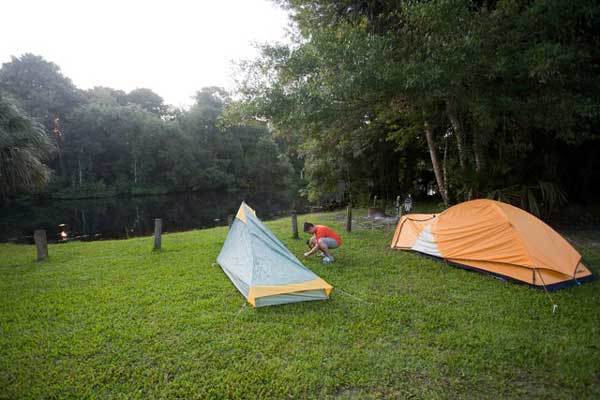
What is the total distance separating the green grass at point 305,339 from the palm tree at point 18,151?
20.2 ft

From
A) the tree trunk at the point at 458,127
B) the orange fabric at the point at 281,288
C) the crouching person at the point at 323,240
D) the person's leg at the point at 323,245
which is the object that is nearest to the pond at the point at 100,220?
the crouching person at the point at 323,240

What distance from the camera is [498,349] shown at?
12.0ft

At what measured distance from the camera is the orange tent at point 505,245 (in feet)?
17.5

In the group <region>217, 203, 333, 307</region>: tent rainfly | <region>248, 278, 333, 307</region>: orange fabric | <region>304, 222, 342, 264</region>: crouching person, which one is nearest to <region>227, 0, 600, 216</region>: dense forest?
<region>304, 222, 342, 264</region>: crouching person

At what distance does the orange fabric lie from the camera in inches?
188

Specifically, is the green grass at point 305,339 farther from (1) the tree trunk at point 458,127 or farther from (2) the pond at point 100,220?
(2) the pond at point 100,220

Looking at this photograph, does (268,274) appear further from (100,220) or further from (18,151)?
(100,220)

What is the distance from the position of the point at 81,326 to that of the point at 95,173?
3904cm

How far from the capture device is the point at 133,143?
37062 millimetres

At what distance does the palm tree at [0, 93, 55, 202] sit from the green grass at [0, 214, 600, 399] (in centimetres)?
616

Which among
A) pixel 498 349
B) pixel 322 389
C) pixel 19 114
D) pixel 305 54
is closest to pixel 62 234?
pixel 19 114

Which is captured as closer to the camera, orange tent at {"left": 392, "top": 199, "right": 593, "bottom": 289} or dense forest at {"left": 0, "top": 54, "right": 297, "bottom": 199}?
orange tent at {"left": 392, "top": 199, "right": 593, "bottom": 289}

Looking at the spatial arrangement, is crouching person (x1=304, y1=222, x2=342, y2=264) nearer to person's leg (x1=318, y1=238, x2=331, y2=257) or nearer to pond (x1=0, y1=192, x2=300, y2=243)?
person's leg (x1=318, y1=238, x2=331, y2=257)

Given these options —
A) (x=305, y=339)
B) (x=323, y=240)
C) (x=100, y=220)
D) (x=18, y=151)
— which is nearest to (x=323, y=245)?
(x=323, y=240)
